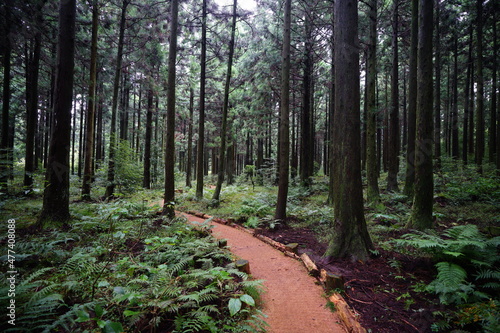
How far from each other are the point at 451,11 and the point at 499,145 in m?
9.09

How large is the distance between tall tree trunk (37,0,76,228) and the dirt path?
5089 mm

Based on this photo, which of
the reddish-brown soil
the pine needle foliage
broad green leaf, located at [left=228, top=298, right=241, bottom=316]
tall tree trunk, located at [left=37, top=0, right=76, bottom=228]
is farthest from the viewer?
tall tree trunk, located at [left=37, top=0, right=76, bottom=228]

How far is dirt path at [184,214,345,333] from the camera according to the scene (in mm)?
3066

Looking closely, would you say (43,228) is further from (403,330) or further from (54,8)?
(54,8)

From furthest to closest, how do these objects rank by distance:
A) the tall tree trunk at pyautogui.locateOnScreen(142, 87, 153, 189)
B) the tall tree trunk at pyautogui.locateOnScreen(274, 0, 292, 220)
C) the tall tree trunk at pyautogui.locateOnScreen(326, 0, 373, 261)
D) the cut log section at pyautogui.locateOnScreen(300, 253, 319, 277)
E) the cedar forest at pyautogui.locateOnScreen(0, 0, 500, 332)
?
the tall tree trunk at pyautogui.locateOnScreen(142, 87, 153, 189), the tall tree trunk at pyautogui.locateOnScreen(274, 0, 292, 220), the tall tree trunk at pyautogui.locateOnScreen(326, 0, 373, 261), the cut log section at pyautogui.locateOnScreen(300, 253, 319, 277), the cedar forest at pyautogui.locateOnScreen(0, 0, 500, 332)

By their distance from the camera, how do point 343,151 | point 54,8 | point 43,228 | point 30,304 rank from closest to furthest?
point 30,304 < point 343,151 < point 43,228 < point 54,8

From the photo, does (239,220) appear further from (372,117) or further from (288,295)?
(372,117)

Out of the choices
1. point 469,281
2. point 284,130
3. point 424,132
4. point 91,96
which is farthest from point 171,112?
point 469,281

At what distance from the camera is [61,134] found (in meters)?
6.11

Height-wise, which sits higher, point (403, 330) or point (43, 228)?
point (43, 228)

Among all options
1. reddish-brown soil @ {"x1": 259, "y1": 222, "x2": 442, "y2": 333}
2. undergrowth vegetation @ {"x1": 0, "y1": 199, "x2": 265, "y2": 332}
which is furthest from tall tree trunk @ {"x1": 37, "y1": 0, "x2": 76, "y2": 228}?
reddish-brown soil @ {"x1": 259, "y1": 222, "x2": 442, "y2": 333}

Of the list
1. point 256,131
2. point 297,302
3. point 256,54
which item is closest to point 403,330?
point 297,302

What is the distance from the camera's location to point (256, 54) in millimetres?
12898

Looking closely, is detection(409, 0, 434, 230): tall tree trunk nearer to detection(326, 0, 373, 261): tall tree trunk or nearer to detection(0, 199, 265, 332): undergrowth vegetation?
detection(326, 0, 373, 261): tall tree trunk
